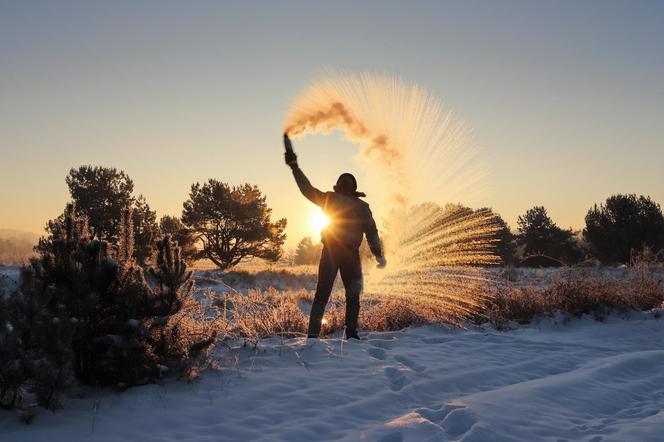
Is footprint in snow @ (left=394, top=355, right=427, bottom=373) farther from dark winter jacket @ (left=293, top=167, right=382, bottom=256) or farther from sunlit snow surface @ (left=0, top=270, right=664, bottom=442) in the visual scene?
dark winter jacket @ (left=293, top=167, right=382, bottom=256)

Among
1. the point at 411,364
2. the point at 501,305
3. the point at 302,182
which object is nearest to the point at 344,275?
the point at 302,182

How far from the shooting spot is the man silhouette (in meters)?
6.70

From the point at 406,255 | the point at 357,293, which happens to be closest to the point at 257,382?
the point at 357,293

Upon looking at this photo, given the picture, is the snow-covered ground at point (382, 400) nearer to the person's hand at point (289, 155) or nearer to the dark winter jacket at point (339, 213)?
the dark winter jacket at point (339, 213)

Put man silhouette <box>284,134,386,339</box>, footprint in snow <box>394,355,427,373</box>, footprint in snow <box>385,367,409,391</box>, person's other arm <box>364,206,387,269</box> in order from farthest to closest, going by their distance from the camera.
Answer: person's other arm <box>364,206,387,269</box>, man silhouette <box>284,134,386,339</box>, footprint in snow <box>394,355,427,373</box>, footprint in snow <box>385,367,409,391</box>

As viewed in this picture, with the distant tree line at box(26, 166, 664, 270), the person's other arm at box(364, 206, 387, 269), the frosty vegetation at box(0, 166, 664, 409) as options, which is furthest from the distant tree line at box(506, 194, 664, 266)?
the person's other arm at box(364, 206, 387, 269)

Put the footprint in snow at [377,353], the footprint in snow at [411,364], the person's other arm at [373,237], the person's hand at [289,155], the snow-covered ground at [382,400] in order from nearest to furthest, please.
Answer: the snow-covered ground at [382,400], the footprint in snow at [411,364], the footprint in snow at [377,353], the person's hand at [289,155], the person's other arm at [373,237]

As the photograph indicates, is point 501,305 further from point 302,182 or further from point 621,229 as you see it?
point 621,229

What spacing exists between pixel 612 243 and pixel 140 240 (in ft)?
89.5

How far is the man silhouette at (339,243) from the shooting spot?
6.70 meters

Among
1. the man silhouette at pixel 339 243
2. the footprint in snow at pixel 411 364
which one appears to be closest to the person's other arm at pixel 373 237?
the man silhouette at pixel 339 243

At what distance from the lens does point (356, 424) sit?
388 centimetres

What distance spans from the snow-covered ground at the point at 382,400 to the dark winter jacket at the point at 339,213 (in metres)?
1.34

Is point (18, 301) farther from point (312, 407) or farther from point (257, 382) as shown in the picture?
point (312, 407)
